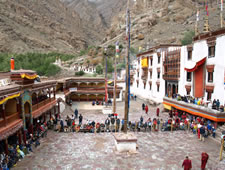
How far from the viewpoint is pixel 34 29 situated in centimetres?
12550

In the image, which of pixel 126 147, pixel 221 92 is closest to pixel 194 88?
pixel 221 92

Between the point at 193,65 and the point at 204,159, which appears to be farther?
the point at 193,65

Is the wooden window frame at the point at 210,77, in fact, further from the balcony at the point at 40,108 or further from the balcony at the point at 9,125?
the balcony at the point at 9,125

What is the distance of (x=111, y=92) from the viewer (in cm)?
3750

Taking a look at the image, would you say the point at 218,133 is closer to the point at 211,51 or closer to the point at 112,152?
the point at 211,51

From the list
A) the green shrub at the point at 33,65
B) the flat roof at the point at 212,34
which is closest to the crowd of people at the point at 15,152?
the flat roof at the point at 212,34

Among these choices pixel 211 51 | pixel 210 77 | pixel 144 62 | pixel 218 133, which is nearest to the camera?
pixel 218 133

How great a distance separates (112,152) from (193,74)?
15.4 m

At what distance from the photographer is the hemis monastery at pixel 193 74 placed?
790 inches

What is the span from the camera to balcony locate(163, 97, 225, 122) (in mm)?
17605

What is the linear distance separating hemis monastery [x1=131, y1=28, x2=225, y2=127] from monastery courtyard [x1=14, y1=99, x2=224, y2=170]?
4.26 metres

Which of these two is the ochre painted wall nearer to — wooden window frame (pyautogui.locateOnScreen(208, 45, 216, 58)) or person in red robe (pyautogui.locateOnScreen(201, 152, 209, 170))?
wooden window frame (pyautogui.locateOnScreen(208, 45, 216, 58))

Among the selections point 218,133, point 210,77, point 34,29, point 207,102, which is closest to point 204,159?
point 218,133

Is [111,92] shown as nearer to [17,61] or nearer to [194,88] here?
[194,88]
